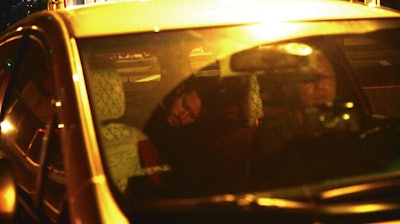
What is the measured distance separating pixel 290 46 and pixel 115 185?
111cm

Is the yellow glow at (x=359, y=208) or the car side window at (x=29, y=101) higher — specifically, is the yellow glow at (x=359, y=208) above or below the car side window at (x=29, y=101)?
below

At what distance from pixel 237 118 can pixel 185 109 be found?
0.25 meters

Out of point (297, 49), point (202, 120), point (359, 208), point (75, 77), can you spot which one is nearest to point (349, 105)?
point (297, 49)

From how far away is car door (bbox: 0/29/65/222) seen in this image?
3.14 m

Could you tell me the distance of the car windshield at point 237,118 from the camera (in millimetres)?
2801

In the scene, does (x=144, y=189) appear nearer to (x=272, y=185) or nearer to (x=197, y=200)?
(x=197, y=200)

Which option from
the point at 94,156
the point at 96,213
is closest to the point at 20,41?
the point at 94,156

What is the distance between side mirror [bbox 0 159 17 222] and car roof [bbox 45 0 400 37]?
0.62 metres

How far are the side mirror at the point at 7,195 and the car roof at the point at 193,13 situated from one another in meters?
0.62

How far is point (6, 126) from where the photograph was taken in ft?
12.8

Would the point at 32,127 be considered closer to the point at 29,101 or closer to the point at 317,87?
the point at 29,101

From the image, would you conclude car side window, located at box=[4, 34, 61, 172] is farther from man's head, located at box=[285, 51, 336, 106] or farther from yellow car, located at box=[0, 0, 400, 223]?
man's head, located at box=[285, 51, 336, 106]

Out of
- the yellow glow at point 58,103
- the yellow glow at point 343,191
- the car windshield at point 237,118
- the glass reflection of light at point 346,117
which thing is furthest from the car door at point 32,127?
the glass reflection of light at point 346,117

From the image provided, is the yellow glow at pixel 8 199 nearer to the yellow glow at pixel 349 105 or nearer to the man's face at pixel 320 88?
the man's face at pixel 320 88
